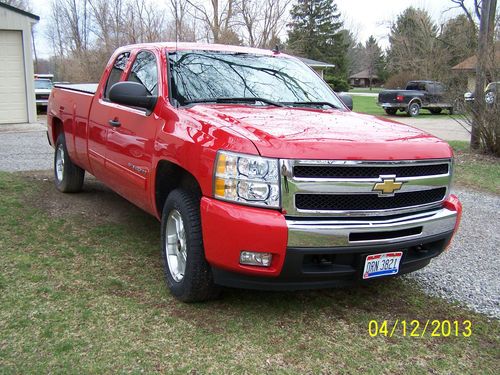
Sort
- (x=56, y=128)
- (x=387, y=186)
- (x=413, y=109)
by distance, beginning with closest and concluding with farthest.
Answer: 1. (x=387, y=186)
2. (x=56, y=128)
3. (x=413, y=109)

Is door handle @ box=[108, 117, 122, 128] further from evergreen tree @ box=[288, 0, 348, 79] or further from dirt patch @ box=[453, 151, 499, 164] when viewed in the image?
evergreen tree @ box=[288, 0, 348, 79]

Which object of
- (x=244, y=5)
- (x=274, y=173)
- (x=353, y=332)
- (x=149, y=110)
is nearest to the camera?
(x=274, y=173)

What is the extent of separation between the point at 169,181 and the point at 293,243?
1.35 metres

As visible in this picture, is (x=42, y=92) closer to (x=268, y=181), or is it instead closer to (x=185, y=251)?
(x=185, y=251)

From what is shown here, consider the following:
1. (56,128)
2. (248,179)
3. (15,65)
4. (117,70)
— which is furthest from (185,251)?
(15,65)

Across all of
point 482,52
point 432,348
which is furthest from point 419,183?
point 482,52

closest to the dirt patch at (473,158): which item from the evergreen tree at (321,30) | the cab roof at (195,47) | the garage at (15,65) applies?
the cab roof at (195,47)

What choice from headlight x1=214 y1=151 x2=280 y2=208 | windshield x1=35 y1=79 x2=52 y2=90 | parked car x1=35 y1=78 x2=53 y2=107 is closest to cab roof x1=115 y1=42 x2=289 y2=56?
headlight x1=214 y1=151 x2=280 y2=208

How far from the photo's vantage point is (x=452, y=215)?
3.57 m

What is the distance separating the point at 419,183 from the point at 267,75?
5.91ft

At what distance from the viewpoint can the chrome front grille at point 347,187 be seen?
9.65 ft

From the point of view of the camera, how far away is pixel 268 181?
9.62 feet

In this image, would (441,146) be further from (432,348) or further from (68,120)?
(68,120)

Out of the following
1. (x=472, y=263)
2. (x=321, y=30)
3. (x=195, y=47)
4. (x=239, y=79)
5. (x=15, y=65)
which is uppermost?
(x=321, y=30)
